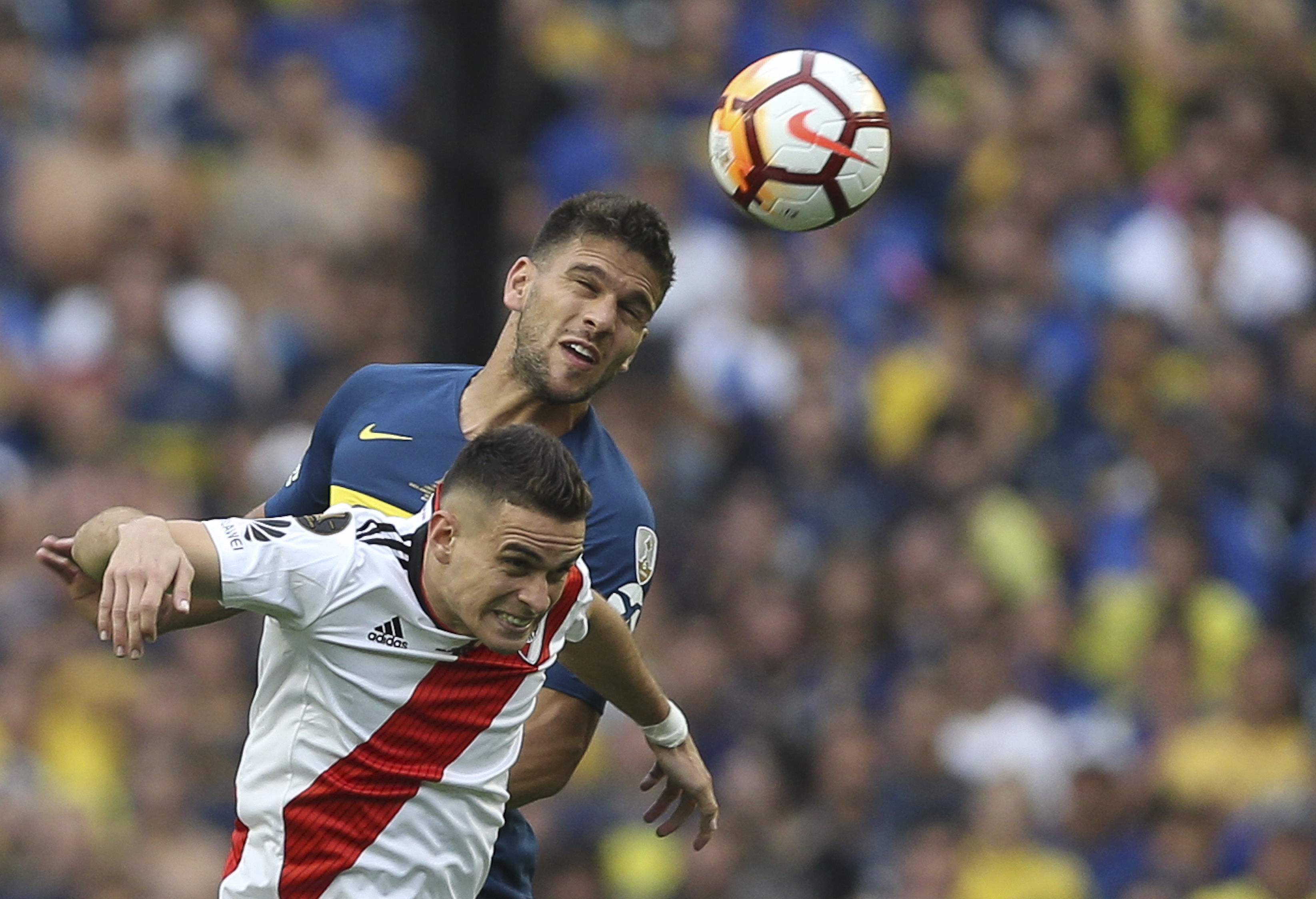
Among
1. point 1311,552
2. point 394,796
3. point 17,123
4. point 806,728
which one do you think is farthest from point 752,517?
point 394,796

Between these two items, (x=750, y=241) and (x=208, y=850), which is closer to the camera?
(x=208, y=850)

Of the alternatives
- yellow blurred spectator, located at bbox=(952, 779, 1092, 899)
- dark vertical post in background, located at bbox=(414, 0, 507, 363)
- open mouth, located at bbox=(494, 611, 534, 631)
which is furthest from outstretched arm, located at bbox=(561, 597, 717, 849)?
yellow blurred spectator, located at bbox=(952, 779, 1092, 899)

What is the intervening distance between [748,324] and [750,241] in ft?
2.09

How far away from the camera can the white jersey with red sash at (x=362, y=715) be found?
177 inches

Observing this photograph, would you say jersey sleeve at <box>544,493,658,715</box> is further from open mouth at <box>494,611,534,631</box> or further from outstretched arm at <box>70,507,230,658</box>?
outstretched arm at <box>70,507,230,658</box>

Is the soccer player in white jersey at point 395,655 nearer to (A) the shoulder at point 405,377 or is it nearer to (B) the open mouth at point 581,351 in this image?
(B) the open mouth at point 581,351

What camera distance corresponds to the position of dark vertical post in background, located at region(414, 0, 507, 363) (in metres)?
8.22

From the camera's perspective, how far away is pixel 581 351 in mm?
5320

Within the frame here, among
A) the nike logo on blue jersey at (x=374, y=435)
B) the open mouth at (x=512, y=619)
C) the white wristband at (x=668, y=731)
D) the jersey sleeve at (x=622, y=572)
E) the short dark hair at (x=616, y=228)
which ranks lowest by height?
the white wristband at (x=668, y=731)

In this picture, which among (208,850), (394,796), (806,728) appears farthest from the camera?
(806,728)

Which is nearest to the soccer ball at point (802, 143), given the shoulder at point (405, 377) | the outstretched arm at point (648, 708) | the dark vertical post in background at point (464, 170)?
the shoulder at point (405, 377)

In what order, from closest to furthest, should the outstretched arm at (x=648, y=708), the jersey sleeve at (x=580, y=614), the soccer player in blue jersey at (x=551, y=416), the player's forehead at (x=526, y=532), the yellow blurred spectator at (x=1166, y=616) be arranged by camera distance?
1. the player's forehead at (x=526, y=532)
2. the jersey sleeve at (x=580, y=614)
3. the outstretched arm at (x=648, y=708)
4. the soccer player in blue jersey at (x=551, y=416)
5. the yellow blurred spectator at (x=1166, y=616)

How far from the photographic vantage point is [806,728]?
34.2 feet

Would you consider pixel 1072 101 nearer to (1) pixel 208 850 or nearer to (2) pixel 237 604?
(1) pixel 208 850
